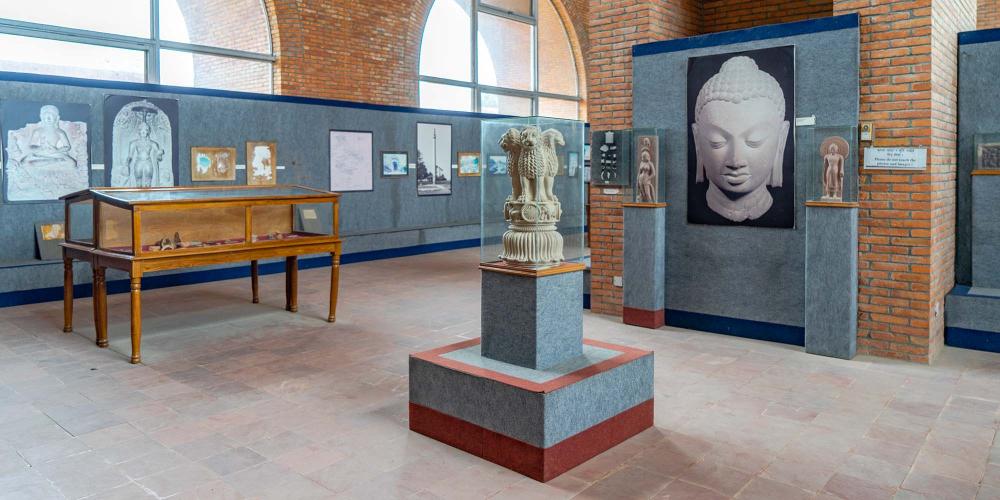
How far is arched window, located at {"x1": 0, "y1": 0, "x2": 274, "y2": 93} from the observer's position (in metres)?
10.2

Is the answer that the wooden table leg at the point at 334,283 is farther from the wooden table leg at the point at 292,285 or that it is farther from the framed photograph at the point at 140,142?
the framed photograph at the point at 140,142

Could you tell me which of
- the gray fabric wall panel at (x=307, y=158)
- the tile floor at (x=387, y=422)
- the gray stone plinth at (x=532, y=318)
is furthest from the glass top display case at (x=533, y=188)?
the gray fabric wall panel at (x=307, y=158)

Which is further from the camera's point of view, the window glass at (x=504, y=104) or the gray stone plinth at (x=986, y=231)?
the window glass at (x=504, y=104)

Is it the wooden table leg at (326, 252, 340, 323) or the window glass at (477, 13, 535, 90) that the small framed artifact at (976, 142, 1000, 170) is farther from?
the window glass at (477, 13, 535, 90)

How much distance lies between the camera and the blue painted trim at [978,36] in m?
6.68

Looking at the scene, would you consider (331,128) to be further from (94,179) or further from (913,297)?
(913,297)

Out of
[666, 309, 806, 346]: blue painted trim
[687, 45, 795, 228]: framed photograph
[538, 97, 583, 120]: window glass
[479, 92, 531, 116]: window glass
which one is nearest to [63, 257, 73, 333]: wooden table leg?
[666, 309, 806, 346]: blue painted trim

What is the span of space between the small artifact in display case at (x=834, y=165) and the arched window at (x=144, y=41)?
968cm

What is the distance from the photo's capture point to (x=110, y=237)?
6562 mm

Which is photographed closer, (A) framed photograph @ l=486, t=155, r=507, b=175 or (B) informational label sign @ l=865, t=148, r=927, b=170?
(A) framed photograph @ l=486, t=155, r=507, b=175

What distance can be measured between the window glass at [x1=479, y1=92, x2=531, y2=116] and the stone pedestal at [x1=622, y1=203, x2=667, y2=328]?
1019 centimetres

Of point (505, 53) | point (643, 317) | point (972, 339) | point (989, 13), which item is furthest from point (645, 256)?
point (505, 53)

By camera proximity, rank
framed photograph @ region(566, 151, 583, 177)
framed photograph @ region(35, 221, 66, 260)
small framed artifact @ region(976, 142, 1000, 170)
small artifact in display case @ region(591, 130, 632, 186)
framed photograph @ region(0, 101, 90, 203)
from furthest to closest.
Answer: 1. framed photograph @ region(35, 221, 66, 260)
2. framed photograph @ region(0, 101, 90, 203)
3. small artifact in display case @ region(591, 130, 632, 186)
4. small framed artifact @ region(976, 142, 1000, 170)
5. framed photograph @ region(566, 151, 583, 177)

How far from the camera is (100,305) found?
655 centimetres
